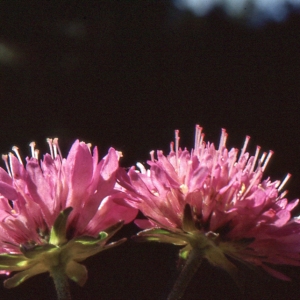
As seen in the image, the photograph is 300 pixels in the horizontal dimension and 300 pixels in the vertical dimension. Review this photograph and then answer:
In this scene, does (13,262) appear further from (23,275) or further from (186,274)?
(186,274)

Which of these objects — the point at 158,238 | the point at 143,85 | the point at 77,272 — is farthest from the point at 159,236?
the point at 143,85

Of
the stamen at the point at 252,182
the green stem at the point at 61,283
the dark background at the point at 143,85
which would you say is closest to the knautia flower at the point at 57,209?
the green stem at the point at 61,283

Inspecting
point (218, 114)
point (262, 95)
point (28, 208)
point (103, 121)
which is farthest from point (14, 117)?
point (28, 208)

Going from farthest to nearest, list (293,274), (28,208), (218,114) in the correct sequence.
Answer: (218,114) < (293,274) < (28,208)

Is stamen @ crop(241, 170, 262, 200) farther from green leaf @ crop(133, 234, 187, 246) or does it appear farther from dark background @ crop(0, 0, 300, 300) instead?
dark background @ crop(0, 0, 300, 300)

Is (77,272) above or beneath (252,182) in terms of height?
beneath

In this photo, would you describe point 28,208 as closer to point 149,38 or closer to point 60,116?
point 60,116

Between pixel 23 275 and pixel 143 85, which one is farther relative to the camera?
pixel 143 85
